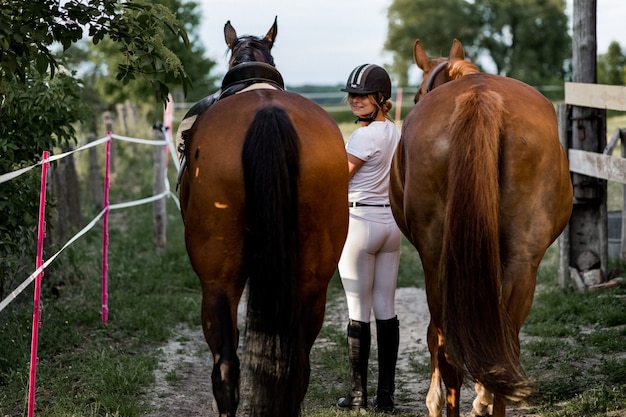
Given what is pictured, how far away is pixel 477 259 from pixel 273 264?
0.95 m

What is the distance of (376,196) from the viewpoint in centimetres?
502

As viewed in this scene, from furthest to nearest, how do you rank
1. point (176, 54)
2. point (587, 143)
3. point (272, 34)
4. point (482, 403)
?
point (176, 54)
point (587, 143)
point (272, 34)
point (482, 403)

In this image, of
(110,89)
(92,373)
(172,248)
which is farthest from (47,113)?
(110,89)

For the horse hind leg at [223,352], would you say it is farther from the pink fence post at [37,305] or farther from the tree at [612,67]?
the tree at [612,67]

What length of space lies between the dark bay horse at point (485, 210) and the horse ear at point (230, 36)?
1.41 metres

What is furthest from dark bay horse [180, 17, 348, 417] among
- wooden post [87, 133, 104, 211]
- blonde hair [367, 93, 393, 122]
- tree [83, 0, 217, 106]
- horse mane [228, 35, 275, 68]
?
wooden post [87, 133, 104, 211]

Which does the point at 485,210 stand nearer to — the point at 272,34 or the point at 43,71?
the point at 272,34

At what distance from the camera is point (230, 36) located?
5.04 metres

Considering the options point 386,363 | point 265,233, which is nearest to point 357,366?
point 386,363

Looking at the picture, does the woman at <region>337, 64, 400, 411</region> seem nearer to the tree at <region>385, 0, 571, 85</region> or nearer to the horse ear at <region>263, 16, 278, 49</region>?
the horse ear at <region>263, 16, 278, 49</region>

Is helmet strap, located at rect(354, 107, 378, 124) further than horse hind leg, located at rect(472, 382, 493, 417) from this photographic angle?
Yes

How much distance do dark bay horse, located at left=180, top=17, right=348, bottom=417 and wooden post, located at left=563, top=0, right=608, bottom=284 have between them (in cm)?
422

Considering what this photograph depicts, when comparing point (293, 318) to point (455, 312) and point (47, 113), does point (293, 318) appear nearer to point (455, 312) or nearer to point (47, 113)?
point (455, 312)

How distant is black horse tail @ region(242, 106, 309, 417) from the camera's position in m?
3.66
